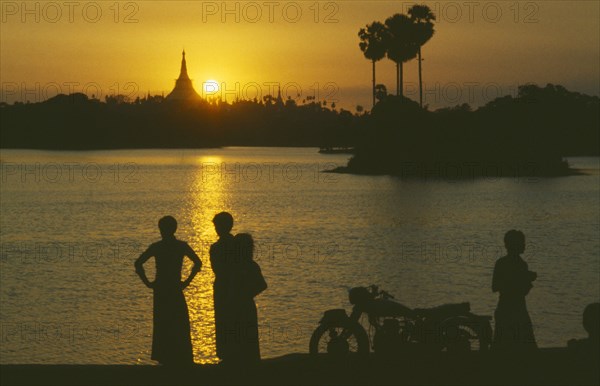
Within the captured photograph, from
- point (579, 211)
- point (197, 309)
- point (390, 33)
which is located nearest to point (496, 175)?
point (390, 33)

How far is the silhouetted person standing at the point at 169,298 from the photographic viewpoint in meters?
9.92

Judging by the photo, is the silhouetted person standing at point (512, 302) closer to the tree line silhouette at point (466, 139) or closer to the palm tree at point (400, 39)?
the palm tree at point (400, 39)

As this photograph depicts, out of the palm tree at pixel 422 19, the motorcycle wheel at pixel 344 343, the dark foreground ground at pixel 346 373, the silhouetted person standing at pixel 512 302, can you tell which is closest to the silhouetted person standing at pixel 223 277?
the dark foreground ground at pixel 346 373

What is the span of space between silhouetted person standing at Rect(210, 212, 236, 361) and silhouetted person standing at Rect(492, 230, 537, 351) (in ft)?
8.91

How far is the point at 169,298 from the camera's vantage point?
1003 cm

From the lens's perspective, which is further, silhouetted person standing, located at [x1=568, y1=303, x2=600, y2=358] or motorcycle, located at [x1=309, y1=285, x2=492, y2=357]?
motorcycle, located at [x1=309, y1=285, x2=492, y2=357]

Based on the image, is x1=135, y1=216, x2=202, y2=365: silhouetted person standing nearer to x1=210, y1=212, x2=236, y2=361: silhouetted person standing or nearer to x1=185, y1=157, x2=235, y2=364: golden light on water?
x1=210, y1=212, x2=236, y2=361: silhouetted person standing

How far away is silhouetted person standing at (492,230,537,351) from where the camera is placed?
384 inches

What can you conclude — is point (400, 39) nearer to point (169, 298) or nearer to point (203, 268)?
point (203, 268)

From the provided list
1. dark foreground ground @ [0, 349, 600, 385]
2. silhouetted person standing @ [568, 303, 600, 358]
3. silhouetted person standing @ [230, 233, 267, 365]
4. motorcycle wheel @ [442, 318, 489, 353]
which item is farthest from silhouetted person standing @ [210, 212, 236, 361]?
silhouetted person standing @ [568, 303, 600, 358]

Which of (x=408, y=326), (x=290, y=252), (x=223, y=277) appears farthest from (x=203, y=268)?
(x=223, y=277)

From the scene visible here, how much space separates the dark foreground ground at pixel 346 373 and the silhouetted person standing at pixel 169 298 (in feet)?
2.51

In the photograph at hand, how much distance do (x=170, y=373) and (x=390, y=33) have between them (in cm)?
9387

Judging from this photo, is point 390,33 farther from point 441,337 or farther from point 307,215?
point 441,337
